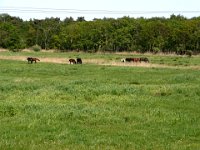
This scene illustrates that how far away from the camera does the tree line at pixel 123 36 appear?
8719 cm

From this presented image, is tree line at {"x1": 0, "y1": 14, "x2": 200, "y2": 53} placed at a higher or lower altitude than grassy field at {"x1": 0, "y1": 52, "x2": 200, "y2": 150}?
higher

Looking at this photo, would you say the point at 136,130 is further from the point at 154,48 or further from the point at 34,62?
the point at 154,48

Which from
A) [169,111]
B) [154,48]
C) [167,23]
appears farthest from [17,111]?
[167,23]

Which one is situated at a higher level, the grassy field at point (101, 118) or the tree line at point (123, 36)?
the tree line at point (123, 36)

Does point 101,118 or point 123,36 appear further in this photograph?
point 123,36

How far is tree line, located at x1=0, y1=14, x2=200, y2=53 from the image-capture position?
87.2 metres

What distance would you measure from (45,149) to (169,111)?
7108 millimetres

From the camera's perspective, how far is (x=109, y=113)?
1517 centimetres

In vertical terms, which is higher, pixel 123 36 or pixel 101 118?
pixel 123 36

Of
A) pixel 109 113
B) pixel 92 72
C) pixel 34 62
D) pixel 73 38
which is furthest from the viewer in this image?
pixel 73 38

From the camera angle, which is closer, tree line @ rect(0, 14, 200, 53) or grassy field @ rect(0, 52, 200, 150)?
grassy field @ rect(0, 52, 200, 150)

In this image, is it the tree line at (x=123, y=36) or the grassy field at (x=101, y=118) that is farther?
the tree line at (x=123, y=36)

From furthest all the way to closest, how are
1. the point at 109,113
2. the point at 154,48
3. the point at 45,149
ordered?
1. the point at 154,48
2. the point at 109,113
3. the point at 45,149

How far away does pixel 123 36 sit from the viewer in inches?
3679
